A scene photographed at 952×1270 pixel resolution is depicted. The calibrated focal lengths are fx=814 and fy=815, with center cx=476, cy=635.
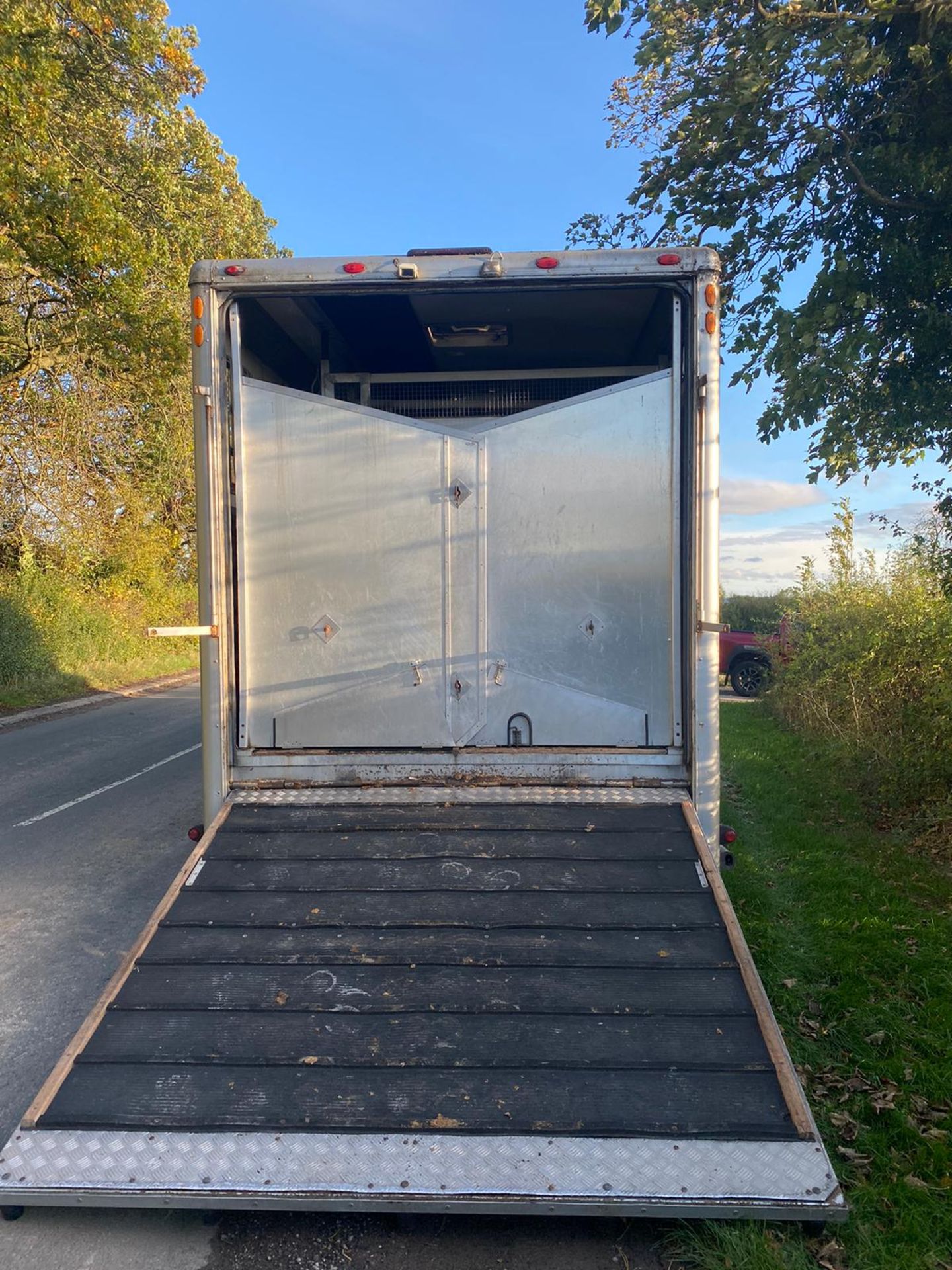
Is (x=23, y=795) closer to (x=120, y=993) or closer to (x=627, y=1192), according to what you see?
(x=120, y=993)

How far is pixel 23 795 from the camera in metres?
8.25

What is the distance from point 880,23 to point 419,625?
564cm

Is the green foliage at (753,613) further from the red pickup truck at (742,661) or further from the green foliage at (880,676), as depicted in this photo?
the green foliage at (880,676)

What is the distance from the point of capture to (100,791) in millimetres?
8453

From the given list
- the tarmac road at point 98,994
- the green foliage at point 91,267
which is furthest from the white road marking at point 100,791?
the green foliage at point 91,267

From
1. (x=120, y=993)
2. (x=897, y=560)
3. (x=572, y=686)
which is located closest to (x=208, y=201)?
(x=897, y=560)

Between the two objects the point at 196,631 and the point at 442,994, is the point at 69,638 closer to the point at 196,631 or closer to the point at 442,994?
the point at 196,631

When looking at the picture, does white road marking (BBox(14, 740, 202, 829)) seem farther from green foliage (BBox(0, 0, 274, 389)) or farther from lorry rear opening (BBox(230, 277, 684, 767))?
green foliage (BBox(0, 0, 274, 389))

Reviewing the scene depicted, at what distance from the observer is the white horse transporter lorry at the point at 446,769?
2.55 metres

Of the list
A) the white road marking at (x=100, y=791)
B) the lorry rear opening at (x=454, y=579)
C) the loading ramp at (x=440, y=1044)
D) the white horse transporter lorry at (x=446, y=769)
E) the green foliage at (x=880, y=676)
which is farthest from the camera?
the white road marking at (x=100, y=791)

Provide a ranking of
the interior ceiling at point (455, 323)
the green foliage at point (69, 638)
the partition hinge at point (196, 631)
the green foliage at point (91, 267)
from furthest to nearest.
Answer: the green foliage at point (69, 638), the green foliage at point (91, 267), the interior ceiling at point (455, 323), the partition hinge at point (196, 631)

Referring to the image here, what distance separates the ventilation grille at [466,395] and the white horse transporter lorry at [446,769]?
54cm

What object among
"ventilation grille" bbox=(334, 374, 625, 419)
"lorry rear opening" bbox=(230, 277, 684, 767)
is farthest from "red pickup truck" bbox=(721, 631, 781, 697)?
"lorry rear opening" bbox=(230, 277, 684, 767)

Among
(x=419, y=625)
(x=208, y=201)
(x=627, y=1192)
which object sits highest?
(x=208, y=201)
